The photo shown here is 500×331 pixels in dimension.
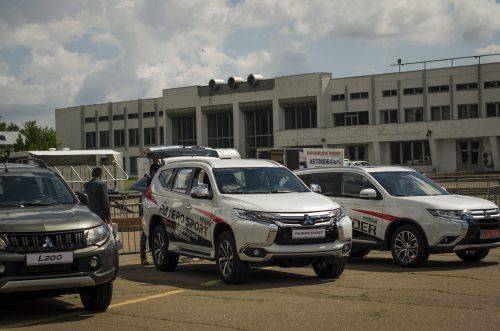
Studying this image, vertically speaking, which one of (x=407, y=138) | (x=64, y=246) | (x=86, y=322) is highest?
(x=407, y=138)

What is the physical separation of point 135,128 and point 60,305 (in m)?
87.5

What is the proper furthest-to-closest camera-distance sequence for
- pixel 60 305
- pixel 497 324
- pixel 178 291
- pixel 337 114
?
1. pixel 337 114
2. pixel 178 291
3. pixel 60 305
4. pixel 497 324

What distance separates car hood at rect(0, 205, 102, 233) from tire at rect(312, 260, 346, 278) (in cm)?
403

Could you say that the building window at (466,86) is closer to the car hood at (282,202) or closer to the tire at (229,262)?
the car hood at (282,202)

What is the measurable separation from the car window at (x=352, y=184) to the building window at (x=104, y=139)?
87.0 meters

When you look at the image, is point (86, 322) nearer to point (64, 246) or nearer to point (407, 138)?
point (64, 246)

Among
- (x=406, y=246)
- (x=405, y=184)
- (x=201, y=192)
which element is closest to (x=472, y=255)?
(x=406, y=246)

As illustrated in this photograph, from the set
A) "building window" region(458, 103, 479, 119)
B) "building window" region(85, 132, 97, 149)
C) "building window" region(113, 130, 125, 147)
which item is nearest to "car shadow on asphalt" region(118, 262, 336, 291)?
"building window" region(458, 103, 479, 119)

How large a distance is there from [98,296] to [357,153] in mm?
68003

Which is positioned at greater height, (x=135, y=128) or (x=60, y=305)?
(x=135, y=128)

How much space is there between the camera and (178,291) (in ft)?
39.5

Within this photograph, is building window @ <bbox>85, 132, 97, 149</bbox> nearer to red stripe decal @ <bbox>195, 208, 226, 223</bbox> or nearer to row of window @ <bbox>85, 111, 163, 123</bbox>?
row of window @ <bbox>85, 111, 163, 123</bbox>

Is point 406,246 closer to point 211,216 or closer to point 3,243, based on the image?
point 211,216

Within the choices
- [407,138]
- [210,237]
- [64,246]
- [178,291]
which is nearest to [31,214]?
[64,246]
